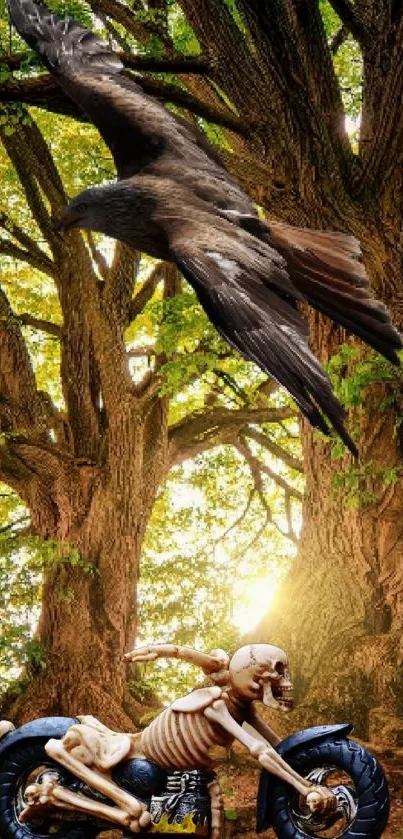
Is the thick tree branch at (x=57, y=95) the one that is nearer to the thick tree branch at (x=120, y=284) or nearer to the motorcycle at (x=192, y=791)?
the motorcycle at (x=192, y=791)

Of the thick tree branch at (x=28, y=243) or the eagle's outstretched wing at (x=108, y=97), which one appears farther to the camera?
the thick tree branch at (x=28, y=243)

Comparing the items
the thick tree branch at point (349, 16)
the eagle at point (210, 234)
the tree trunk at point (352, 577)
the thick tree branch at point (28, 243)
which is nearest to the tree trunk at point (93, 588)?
the thick tree branch at point (28, 243)

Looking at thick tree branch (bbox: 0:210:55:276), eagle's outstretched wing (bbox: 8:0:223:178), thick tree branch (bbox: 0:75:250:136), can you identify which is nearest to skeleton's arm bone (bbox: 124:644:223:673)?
eagle's outstretched wing (bbox: 8:0:223:178)

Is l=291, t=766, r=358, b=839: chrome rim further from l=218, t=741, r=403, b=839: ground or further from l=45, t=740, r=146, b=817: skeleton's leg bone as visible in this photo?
l=218, t=741, r=403, b=839: ground

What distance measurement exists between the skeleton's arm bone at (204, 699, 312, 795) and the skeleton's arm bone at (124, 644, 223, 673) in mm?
224

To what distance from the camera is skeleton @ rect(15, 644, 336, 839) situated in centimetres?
370

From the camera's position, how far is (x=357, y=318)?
10.7 ft

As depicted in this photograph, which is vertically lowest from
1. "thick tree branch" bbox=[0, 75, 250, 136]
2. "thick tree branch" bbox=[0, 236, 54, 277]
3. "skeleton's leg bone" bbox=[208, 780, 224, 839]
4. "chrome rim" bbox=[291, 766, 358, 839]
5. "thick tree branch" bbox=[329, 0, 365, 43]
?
"chrome rim" bbox=[291, 766, 358, 839]

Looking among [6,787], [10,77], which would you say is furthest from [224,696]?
[10,77]

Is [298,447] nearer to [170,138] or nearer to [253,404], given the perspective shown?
[253,404]

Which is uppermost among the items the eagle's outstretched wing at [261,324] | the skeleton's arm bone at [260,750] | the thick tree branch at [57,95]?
the thick tree branch at [57,95]

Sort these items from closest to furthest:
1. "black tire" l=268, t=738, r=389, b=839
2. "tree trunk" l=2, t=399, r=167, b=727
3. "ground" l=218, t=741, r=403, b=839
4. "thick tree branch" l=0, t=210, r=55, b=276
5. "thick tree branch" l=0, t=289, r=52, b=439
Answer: "black tire" l=268, t=738, r=389, b=839
"ground" l=218, t=741, r=403, b=839
"tree trunk" l=2, t=399, r=167, b=727
"thick tree branch" l=0, t=289, r=52, b=439
"thick tree branch" l=0, t=210, r=55, b=276

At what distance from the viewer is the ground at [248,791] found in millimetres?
5574

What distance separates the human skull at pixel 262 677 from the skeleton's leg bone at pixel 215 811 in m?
0.37
